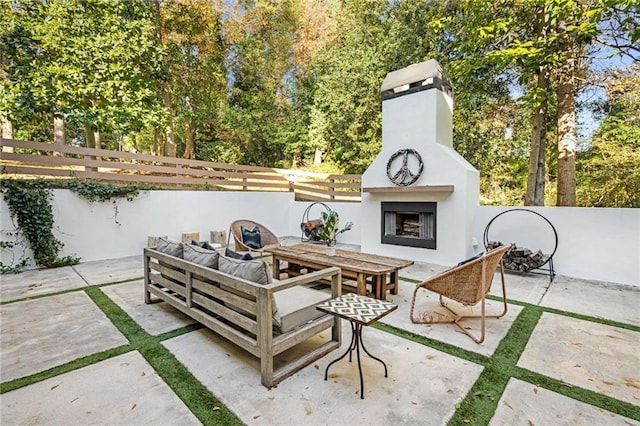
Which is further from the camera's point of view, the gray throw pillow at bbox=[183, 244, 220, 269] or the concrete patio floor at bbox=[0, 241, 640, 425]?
the gray throw pillow at bbox=[183, 244, 220, 269]

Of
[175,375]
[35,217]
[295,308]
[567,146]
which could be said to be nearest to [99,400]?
[175,375]

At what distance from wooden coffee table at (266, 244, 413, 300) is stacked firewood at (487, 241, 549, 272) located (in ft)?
7.01

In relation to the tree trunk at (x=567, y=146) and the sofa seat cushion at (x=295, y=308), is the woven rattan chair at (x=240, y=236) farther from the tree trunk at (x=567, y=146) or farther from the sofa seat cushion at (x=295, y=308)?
the tree trunk at (x=567, y=146)

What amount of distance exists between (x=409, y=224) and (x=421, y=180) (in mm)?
982

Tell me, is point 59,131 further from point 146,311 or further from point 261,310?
point 261,310

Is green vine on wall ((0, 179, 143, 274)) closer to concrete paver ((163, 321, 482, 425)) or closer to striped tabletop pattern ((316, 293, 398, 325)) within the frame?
concrete paver ((163, 321, 482, 425))

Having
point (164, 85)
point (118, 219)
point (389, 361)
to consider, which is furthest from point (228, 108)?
point (389, 361)

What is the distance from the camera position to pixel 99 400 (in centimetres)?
182

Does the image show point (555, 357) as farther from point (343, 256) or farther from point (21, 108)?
point (21, 108)

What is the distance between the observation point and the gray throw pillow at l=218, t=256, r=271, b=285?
2094 millimetres

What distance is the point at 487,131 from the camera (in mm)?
8859

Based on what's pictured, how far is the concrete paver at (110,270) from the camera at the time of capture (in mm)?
4539

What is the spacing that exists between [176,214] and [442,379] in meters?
6.72

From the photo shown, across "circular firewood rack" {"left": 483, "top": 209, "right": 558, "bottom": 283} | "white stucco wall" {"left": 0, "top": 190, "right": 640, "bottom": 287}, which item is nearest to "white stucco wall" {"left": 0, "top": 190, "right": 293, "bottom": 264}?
"white stucco wall" {"left": 0, "top": 190, "right": 640, "bottom": 287}
